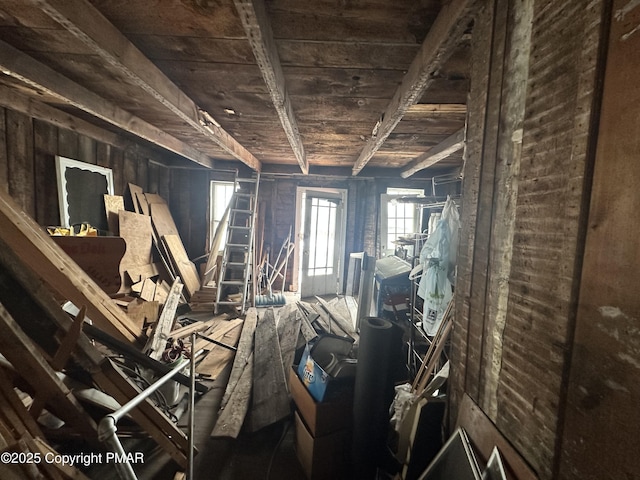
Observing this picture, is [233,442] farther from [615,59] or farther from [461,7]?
[461,7]

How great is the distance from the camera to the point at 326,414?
1.68m

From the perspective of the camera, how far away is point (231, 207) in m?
4.82

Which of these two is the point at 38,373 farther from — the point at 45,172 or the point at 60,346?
the point at 45,172

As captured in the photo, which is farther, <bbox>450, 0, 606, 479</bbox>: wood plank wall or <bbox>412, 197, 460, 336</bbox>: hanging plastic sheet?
<bbox>412, 197, 460, 336</bbox>: hanging plastic sheet

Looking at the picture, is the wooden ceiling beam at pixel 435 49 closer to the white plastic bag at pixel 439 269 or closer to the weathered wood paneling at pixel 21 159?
the white plastic bag at pixel 439 269

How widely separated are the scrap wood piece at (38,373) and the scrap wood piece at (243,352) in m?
1.09

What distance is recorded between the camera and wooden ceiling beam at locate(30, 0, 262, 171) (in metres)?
1.17

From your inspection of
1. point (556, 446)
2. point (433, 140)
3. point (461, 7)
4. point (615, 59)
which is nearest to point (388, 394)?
point (556, 446)

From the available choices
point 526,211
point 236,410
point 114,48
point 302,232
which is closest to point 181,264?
point 302,232

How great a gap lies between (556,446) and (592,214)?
666mm

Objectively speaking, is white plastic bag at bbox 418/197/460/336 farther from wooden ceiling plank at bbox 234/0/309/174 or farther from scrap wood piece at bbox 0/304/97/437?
scrap wood piece at bbox 0/304/97/437

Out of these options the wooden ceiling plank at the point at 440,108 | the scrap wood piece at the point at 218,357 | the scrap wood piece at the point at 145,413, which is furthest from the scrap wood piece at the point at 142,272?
the wooden ceiling plank at the point at 440,108

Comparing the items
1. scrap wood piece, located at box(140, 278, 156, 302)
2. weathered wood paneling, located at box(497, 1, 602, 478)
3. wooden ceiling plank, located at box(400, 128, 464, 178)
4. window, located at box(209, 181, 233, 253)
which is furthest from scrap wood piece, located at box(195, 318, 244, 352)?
A: wooden ceiling plank, located at box(400, 128, 464, 178)

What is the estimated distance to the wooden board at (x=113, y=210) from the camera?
3.58 metres
